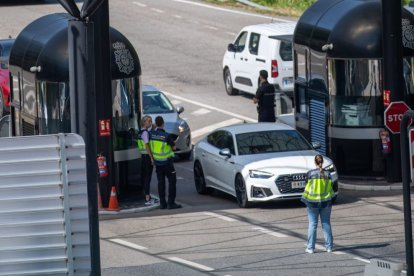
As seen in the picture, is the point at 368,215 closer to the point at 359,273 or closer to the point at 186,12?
the point at 359,273

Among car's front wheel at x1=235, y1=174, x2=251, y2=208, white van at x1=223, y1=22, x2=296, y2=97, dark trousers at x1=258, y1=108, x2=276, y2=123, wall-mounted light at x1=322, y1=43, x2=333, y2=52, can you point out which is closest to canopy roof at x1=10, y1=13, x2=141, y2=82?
car's front wheel at x1=235, y1=174, x2=251, y2=208

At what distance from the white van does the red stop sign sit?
965 cm

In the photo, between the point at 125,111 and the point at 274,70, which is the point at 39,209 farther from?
the point at 274,70

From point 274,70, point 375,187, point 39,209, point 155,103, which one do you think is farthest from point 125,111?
point 39,209

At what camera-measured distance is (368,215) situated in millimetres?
22812

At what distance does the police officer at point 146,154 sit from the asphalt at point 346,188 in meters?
0.25

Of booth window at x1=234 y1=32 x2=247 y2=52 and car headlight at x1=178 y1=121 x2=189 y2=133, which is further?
booth window at x1=234 y1=32 x2=247 y2=52

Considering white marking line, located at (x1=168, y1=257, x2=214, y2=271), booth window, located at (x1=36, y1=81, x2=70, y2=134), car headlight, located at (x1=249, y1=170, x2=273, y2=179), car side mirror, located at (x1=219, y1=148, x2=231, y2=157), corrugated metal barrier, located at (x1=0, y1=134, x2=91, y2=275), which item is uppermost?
corrugated metal barrier, located at (x1=0, y1=134, x2=91, y2=275)

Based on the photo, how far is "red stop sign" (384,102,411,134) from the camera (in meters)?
23.8

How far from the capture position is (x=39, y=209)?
1055 cm

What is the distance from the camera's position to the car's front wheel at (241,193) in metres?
23.8

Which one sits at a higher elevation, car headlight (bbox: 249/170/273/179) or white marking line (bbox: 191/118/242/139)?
car headlight (bbox: 249/170/273/179)

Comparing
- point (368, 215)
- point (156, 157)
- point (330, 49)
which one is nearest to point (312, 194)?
point (368, 215)

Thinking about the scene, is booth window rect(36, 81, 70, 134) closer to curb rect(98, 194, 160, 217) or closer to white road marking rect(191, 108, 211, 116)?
curb rect(98, 194, 160, 217)
